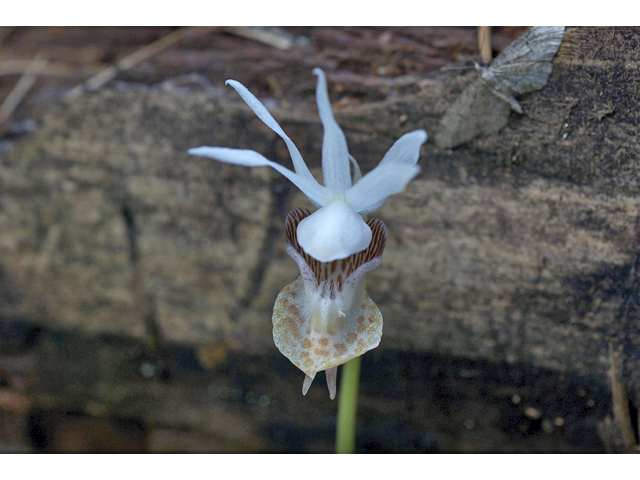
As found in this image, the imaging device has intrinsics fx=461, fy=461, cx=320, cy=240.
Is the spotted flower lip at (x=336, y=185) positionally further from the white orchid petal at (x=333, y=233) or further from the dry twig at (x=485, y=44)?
the dry twig at (x=485, y=44)

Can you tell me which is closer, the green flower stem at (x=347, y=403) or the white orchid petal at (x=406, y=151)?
the white orchid petal at (x=406, y=151)

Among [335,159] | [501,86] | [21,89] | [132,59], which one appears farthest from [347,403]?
[21,89]

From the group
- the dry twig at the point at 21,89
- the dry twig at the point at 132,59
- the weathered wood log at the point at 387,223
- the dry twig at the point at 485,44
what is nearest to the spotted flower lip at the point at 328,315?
the weathered wood log at the point at 387,223

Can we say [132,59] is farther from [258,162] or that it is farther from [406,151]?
[406,151]

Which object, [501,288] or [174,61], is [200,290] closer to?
[174,61]

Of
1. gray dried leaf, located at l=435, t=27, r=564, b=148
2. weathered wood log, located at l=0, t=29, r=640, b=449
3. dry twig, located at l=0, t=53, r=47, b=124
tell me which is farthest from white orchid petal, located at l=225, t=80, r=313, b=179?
dry twig, located at l=0, t=53, r=47, b=124

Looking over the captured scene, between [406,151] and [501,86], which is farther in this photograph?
[501,86]

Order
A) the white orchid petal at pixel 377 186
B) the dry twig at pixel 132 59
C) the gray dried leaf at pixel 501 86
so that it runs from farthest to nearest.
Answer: the dry twig at pixel 132 59, the gray dried leaf at pixel 501 86, the white orchid petal at pixel 377 186
